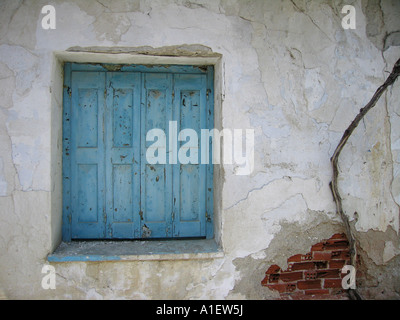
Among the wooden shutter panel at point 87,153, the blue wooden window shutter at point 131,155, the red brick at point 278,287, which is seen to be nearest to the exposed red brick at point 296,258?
the red brick at point 278,287

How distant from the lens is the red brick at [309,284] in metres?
2.46

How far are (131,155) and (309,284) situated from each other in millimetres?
1767

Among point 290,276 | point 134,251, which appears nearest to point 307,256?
point 290,276

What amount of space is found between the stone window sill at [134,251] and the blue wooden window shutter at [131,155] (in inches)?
3.6

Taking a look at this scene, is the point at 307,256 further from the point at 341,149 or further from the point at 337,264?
the point at 341,149

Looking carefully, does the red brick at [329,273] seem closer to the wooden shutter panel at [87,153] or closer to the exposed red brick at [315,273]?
the exposed red brick at [315,273]

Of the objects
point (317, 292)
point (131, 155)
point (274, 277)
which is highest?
point (131, 155)

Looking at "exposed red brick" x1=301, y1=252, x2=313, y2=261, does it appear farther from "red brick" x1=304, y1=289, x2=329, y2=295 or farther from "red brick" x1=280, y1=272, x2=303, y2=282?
"red brick" x1=304, y1=289, x2=329, y2=295

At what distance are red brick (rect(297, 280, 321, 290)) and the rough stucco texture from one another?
0.22m

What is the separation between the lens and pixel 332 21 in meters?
2.45

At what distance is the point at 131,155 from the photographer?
101 inches

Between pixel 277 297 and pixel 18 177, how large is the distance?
2.15 m
